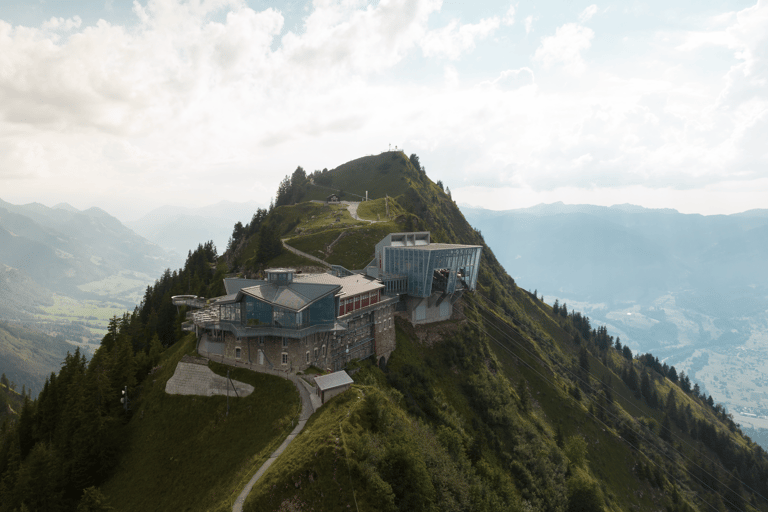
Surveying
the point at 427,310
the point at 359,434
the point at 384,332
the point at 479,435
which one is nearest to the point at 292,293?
the point at 359,434

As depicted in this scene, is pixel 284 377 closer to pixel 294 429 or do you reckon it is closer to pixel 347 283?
pixel 294 429

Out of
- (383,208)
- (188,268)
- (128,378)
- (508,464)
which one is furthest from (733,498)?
(188,268)

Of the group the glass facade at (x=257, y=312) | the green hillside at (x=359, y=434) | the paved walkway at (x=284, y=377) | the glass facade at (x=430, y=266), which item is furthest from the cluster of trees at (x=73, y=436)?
the glass facade at (x=430, y=266)

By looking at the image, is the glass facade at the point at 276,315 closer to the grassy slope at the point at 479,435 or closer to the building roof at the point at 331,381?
the building roof at the point at 331,381

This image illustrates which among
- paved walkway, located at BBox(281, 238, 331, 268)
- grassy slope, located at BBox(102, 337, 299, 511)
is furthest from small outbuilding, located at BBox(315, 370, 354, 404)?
paved walkway, located at BBox(281, 238, 331, 268)

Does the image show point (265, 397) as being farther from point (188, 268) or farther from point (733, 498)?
point (733, 498)

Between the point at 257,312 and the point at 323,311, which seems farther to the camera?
the point at 323,311

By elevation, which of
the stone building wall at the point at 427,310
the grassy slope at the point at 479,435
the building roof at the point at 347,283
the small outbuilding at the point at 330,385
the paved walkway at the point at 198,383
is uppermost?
the building roof at the point at 347,283
